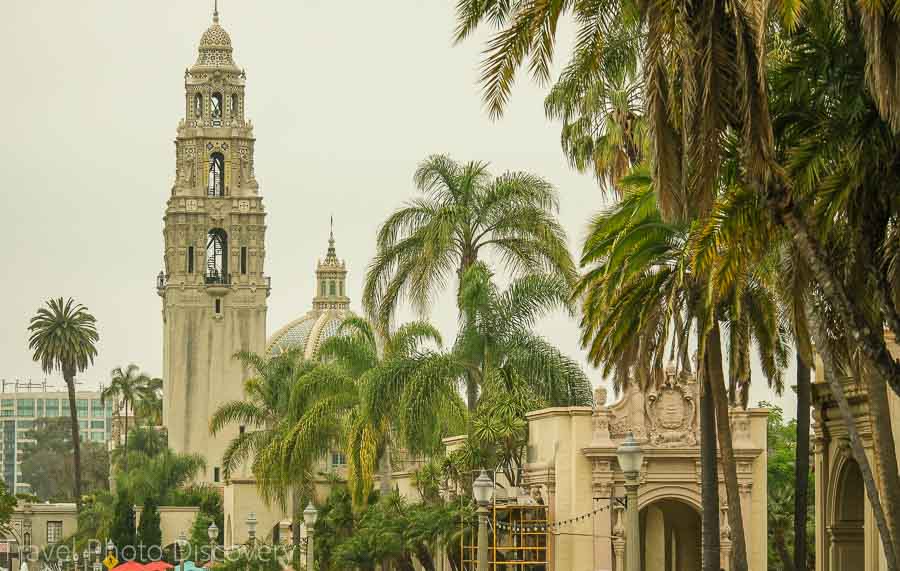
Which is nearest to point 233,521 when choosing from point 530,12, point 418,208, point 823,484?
point 418,208

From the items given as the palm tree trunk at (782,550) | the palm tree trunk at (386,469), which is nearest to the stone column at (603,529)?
the palm tree trunk at (782,550)

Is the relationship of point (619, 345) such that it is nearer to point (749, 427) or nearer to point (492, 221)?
point (749, 427)

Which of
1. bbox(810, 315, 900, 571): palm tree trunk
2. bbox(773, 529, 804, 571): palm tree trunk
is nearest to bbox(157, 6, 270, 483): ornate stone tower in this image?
bbox(773, 529, 804, 571): palm tree trunk

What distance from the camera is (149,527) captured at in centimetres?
9550

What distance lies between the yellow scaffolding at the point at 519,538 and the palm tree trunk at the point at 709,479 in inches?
349

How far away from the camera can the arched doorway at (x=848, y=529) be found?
3438 centimetres

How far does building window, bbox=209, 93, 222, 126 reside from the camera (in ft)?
382

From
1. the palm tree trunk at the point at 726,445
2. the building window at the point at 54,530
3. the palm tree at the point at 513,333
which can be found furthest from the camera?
the building window at the point at 54,530

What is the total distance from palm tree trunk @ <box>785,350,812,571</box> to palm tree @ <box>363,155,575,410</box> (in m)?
10.5

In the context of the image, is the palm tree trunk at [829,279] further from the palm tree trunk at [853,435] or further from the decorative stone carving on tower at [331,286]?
the decorative stone carving on tower at [331,286]

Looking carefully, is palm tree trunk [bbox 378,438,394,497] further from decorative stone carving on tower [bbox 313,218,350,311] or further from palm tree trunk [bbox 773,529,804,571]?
decorative stone carving on tower [bbox 313,218,350,311]

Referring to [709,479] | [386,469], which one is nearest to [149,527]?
[386,469]

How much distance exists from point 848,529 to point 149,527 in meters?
→ 65.0

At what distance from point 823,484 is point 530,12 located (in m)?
16.0
